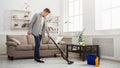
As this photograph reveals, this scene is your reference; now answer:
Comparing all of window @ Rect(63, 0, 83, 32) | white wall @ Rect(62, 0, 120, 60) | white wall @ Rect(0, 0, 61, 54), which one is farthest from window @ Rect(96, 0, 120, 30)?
white wall @ Rect(0, 0, 61, 54)

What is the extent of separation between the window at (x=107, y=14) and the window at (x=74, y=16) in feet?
3.35

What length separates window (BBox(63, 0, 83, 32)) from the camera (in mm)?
6227

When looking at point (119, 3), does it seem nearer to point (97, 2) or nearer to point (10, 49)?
point (97, 2)

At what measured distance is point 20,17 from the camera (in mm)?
6402

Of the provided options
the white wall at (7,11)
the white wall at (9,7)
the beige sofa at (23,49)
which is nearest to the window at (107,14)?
the beige sofa at (23,49)

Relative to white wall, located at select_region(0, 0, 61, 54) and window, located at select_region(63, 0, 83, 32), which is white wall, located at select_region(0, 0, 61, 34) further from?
window, located at select_region(63, 0, 83, 32)

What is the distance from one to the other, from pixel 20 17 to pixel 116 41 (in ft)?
11.9

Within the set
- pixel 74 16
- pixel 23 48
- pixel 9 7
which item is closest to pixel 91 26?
pixel 74 16

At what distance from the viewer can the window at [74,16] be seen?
6227 mm

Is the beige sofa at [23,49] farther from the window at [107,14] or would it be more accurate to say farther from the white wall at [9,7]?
the window at [107,14]

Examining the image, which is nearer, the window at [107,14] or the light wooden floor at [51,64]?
the light wooden floor at [51,64]

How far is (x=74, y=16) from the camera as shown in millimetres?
6559

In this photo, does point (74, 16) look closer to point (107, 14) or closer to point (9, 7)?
point (107, 14)

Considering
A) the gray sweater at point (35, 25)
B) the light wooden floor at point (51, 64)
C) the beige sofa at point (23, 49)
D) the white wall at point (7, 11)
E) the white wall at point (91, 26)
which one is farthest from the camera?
the white wall at point (7, 11)
